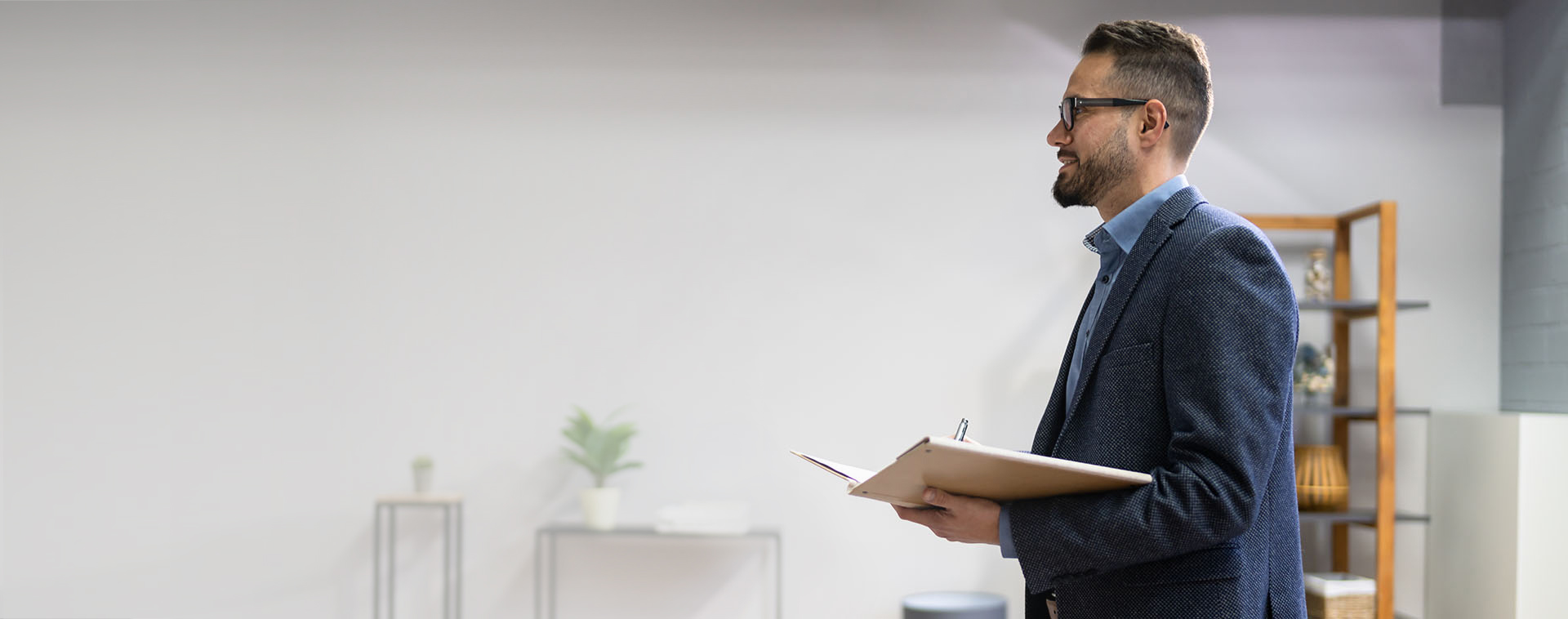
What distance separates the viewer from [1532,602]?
3.19m

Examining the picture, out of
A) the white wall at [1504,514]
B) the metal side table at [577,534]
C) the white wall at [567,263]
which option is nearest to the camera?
the white wall at [1504,514]

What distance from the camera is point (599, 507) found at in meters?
3.63

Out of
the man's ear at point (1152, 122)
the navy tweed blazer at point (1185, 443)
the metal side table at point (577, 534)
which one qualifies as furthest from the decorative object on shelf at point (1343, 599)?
the man's ear at point (1152, 122)

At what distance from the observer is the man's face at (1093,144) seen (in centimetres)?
138

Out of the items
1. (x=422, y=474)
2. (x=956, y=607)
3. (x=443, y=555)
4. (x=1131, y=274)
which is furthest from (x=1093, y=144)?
(x=443, y=555)

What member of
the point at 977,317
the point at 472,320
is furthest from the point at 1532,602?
the point at 472,320

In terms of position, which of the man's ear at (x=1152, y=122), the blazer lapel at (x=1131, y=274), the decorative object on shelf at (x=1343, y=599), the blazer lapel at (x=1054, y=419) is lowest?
the decorative object on shelf at (x=1343, y=599)

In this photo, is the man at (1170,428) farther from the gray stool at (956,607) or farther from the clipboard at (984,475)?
the gray stool at (956,607)

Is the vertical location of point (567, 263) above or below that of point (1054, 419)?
above

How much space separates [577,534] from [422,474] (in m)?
0.54

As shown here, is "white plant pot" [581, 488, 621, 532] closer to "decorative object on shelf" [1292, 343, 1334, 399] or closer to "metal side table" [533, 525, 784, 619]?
Answer: "metal side table" [533, 525, 784, 619]

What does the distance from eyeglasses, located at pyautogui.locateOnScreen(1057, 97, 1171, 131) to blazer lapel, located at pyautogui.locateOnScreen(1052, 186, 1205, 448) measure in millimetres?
138

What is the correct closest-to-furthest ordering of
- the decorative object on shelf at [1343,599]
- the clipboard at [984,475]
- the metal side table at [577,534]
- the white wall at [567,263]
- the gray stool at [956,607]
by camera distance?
1. the clipboard at [984,475]
2. the decorative object on shelf at [1343,599]
3. the gray stool at [956,607]
4. the metal side table at [577,534]
5. the white wall at [567,263]

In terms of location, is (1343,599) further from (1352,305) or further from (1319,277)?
(1319,277)
